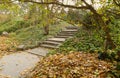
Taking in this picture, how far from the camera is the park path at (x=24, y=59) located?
24.5 feet

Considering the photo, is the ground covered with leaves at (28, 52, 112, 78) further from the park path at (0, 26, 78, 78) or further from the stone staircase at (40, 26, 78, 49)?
the stone staircase at (40, 26, 78, 49)

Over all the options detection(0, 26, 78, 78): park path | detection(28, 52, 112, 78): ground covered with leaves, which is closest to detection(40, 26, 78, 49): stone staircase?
detection(0, 26, 78, 78): park path

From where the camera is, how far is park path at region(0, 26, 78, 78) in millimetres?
7471

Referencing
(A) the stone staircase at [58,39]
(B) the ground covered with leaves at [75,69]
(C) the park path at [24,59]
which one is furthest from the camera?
(A) the stone staircase at [58,39]

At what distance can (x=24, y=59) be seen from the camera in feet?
29.9

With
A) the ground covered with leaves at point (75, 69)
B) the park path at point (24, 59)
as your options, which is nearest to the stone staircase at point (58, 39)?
the park path at point (24, 59)

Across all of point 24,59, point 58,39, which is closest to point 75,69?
point 24,59

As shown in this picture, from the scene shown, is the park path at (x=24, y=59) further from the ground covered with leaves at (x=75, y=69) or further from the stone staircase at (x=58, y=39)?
the ground covered with leaves at (x=75, y=69)

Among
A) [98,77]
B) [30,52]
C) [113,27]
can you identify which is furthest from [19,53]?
[98,77]

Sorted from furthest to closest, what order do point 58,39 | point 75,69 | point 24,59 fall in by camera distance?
point 58,39, point 24,59, point 75,69

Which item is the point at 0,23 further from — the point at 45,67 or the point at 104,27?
the point at 104,27

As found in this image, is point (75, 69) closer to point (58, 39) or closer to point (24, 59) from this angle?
point (24, 59)

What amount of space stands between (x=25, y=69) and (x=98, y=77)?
3272mm

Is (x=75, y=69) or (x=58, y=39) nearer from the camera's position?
(x=75, y=69)
